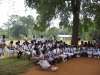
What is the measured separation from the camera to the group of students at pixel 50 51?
12484 mm

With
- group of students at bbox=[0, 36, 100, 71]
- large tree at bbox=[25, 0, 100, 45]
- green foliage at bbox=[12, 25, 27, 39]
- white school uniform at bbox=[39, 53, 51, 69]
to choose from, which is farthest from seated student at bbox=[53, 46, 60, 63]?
green foliage at bbox=[12, 25, 27, 39]

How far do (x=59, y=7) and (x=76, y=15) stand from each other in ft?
6.93

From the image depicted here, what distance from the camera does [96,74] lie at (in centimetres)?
1017

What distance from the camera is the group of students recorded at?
12484 millimetres

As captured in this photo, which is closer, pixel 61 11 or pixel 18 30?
pixel 61 11

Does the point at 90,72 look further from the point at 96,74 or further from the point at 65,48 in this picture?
the point at 65,48

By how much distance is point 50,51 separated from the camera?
12719mm

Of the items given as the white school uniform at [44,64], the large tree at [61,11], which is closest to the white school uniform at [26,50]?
the white school uniform at [44,64]

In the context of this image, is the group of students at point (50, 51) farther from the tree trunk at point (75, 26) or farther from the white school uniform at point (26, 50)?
the tree trunk at point (75, 26)

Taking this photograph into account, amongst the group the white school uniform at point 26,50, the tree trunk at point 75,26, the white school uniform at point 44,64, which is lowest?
the white school uniform at point 44,64

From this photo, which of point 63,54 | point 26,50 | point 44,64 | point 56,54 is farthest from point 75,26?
point 44,64

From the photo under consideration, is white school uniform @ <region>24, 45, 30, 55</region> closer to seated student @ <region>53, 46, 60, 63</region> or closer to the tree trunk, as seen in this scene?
seated student @ <region>53, 46, 60, 63</region>

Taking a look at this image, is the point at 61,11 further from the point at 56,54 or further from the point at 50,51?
the point at 50,51

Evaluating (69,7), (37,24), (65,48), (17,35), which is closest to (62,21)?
(69,7)
